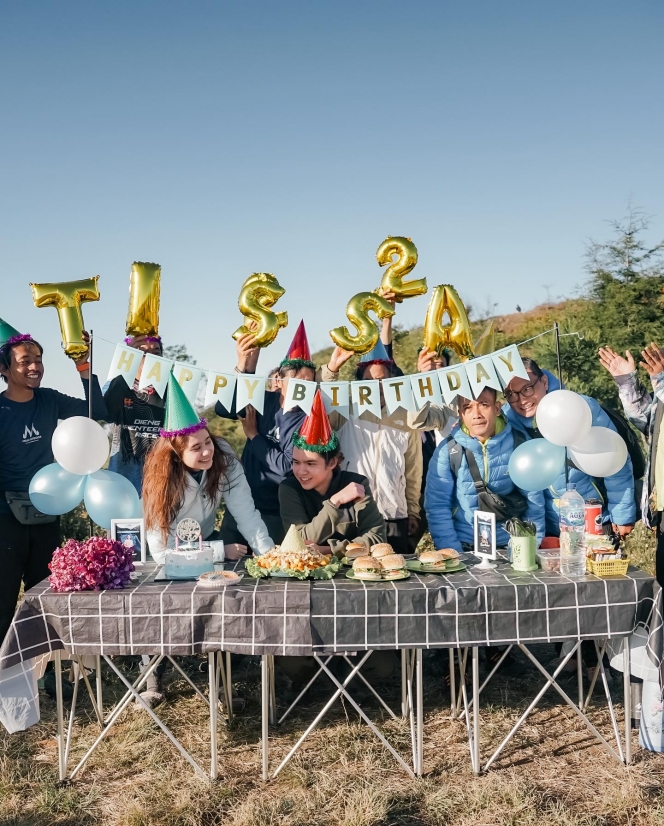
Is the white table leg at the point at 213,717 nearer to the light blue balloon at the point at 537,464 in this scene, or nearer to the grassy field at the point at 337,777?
the grassy field at the point at 337,777

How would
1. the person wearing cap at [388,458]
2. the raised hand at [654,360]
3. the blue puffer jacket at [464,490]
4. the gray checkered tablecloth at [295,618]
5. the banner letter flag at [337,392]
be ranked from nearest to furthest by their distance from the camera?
the gray checkered tablecloth at [295,618] → the raised hand at [654,360] → the blue puffer jacket at [464,490] → the banner letter flag at [337,392] → the person wearing cap at [388,458]

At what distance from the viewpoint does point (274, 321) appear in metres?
4.07

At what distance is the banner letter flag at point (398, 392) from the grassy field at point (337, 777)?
1.65 meters

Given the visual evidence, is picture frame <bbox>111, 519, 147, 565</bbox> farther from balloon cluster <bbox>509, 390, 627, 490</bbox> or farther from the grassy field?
balloon cluster <bbox>509, 390, 627, 490</bbox>

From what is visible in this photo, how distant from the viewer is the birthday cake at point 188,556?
3.19m

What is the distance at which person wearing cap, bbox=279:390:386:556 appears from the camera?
12.3ft

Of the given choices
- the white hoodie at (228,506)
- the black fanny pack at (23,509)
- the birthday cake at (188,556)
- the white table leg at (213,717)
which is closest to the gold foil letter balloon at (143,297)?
the white hoodie at (228,506)

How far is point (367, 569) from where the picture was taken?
3.08 m

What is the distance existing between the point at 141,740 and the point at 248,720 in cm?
55

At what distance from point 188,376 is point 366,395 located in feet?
3.30

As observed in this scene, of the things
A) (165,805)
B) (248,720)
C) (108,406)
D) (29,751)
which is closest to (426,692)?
(248,720)

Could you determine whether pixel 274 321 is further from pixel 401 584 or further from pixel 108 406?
pixel 401 584

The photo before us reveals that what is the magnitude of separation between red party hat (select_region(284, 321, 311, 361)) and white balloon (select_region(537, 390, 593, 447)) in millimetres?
1745

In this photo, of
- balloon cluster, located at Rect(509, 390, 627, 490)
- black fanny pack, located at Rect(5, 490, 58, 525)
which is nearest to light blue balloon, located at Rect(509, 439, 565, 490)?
balloon cluster, located at Rect(509, 390, 627, 490)
